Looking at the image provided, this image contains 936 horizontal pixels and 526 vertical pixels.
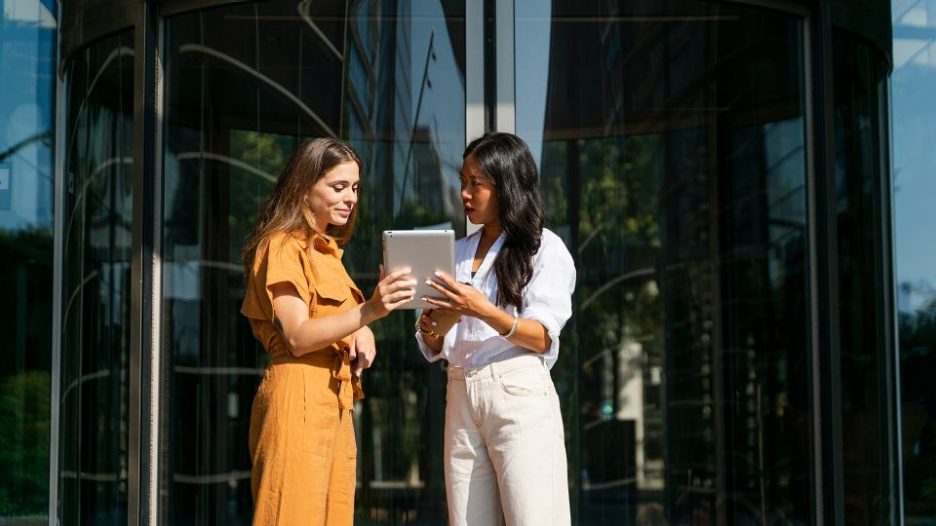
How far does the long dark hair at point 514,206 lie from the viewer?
3.57 meters

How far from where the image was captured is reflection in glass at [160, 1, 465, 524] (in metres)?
5.43

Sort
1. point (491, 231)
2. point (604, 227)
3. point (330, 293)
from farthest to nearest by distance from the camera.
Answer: point (604, 227), point (491, 231), point (330, 293)

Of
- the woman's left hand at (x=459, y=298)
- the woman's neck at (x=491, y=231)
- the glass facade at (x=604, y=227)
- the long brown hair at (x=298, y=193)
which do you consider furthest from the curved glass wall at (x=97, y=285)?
the woman's left hand at (x=459, y=298)

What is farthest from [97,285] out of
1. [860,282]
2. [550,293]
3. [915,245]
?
[915,245]

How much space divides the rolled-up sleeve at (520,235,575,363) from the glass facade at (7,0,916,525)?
1846 mm

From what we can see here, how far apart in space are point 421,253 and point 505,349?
377mm

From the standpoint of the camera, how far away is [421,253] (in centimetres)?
335

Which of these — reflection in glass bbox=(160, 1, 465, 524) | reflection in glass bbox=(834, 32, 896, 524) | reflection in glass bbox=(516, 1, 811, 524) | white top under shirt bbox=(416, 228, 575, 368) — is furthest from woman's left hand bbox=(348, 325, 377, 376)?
reflection in glass bbox=(834, 32, 896, 524)

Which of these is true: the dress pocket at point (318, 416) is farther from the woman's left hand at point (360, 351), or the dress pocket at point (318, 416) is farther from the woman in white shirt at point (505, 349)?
the woman in white shirt at point (505, 349)

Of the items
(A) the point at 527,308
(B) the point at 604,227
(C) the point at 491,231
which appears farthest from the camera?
(B) the point at 604,227

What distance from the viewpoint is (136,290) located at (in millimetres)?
5484

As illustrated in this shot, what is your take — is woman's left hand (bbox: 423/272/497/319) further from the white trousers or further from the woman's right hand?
the white trousers

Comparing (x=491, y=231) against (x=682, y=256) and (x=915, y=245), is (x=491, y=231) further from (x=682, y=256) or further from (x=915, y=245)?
(x=915, y=245)

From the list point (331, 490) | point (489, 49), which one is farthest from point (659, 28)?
point (331, 490)
